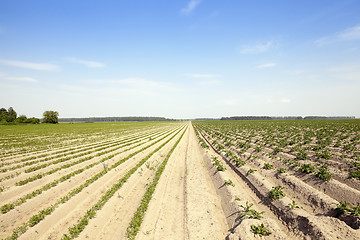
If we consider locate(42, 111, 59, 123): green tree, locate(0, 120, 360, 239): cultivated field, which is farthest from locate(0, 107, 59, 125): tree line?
locate(0, 120, 360, 239): cultivated field

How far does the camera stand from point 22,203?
7000mm

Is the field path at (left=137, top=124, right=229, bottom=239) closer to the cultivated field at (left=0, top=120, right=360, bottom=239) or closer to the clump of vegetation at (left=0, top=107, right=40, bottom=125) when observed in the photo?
the cultivated field at (left=0, top=120, right=360, bottom=239)

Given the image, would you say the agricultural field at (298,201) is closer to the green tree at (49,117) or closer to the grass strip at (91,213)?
the grass strip at (91,213)

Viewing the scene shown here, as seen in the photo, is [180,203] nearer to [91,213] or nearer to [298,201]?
[91,213]

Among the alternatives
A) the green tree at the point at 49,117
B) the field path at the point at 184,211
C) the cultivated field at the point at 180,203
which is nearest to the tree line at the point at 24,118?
the green tree at the point at 49,117

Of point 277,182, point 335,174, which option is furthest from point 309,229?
point 335,174

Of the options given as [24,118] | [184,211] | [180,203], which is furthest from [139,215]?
[24,118]

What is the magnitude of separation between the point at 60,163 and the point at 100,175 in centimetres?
499

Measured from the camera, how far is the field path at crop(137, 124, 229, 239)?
526 centimetres

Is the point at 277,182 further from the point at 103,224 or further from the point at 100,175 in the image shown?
the point at 100,175

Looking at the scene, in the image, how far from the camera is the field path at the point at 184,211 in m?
5.26

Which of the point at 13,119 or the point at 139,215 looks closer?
the point at 139,215

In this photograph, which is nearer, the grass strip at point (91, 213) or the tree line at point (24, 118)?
the grass strip at point (91, 213)

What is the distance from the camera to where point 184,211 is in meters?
6.47
